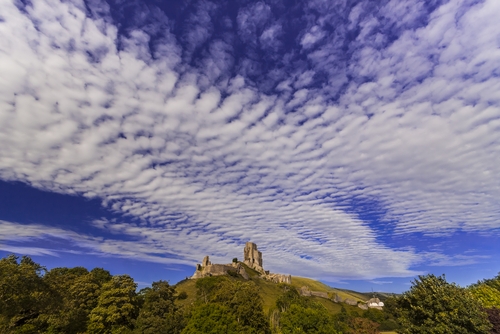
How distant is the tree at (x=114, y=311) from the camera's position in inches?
1882

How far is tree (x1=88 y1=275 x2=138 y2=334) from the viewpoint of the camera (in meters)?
47.8

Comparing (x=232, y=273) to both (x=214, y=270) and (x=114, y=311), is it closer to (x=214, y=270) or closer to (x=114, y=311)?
(x=214, y=270)

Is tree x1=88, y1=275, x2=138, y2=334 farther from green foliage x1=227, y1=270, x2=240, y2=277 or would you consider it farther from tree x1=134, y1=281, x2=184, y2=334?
green foliage x1=227, y1=270, x2=240, y2=277

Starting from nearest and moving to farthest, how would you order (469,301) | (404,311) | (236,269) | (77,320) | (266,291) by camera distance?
(469,301)
(404,311)
(77,320)
(266,291)
(236,269)

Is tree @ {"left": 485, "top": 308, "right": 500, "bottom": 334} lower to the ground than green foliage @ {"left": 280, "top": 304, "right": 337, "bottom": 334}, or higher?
higher

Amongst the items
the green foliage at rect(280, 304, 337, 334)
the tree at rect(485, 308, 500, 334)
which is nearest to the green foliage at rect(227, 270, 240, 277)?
the green foliage at rect(280, 304, 337, 334)

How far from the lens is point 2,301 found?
29.6 metres

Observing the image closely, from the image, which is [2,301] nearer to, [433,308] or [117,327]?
[117,327]

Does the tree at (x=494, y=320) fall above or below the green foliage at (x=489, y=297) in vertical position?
below

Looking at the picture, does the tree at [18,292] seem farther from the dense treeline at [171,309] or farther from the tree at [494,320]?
the tree at [494,320]

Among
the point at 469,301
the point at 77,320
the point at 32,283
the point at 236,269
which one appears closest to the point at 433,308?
the point at 469,301

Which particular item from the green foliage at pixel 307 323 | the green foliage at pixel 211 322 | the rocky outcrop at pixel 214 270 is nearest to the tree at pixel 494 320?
the green foliage at pixel 307 323

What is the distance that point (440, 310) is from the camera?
27.8 meters

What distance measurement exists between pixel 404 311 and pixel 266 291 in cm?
13481
